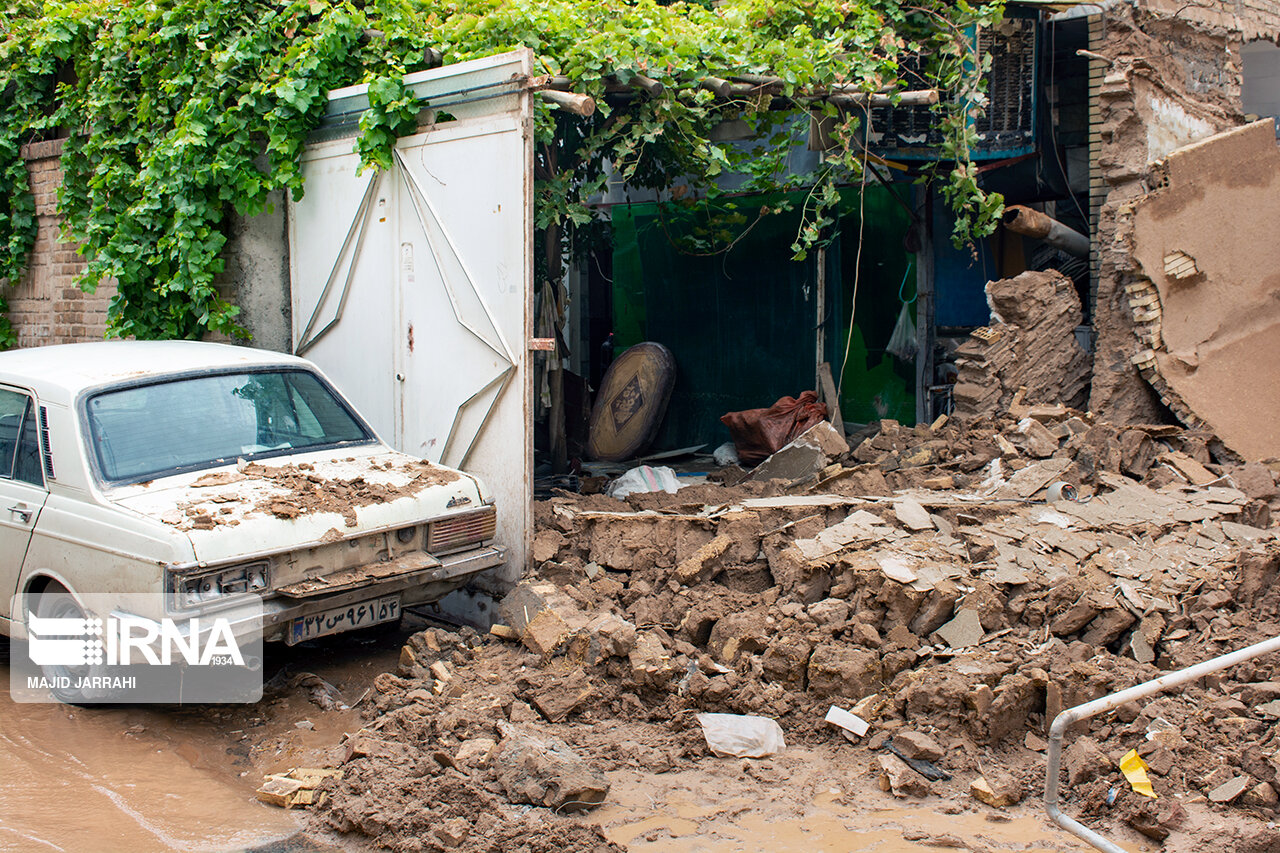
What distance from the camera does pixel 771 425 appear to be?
9078 millimetres

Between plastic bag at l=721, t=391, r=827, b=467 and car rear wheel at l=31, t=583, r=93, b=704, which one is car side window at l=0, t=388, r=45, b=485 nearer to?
car rear wheel at l=31, t=583, r=93, b=704

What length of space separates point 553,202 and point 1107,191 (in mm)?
4453

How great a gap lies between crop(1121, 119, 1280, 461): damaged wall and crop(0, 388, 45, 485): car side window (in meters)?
7.12

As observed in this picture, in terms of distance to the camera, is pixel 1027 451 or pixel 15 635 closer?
pixel 15 635

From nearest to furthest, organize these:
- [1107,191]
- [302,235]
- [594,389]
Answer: [302,235] → [1107,191] → [594,389]

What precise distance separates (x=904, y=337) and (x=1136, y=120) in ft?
9.44

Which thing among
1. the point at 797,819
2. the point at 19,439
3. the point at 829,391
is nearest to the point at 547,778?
the point at 797,819

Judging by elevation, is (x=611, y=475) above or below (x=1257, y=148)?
below

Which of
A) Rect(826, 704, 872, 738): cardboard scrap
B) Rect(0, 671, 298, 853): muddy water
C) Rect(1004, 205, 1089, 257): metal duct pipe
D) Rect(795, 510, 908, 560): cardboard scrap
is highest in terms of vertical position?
Rect(1004, 205, 1089, 257): metal duct pipe

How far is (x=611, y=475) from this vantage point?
9.07 m

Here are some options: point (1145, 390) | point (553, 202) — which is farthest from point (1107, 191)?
point (553, 202)

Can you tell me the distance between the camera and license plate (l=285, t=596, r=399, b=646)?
4859 mm

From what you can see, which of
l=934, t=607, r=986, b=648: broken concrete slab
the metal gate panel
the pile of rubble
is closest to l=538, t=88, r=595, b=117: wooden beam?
the metal gate panel

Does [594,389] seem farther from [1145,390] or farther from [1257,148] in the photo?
[1257,148]
